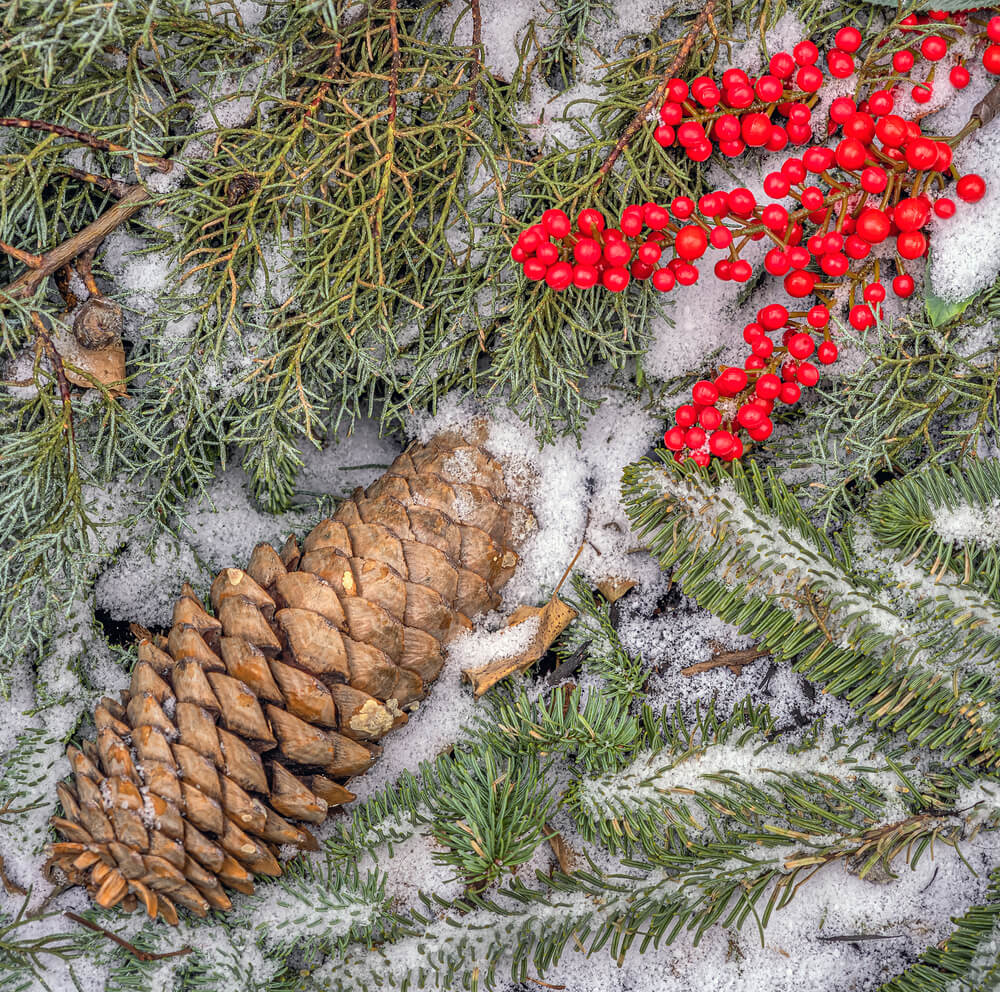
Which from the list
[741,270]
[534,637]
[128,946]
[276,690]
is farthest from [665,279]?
[128,946]

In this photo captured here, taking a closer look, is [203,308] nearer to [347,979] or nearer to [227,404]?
[227,404]

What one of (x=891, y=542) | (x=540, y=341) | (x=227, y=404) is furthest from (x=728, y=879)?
(x=227, y=404)

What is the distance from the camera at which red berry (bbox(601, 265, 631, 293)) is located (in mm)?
1348

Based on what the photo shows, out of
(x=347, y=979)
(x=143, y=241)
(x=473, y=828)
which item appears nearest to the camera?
(x=473, y=828)

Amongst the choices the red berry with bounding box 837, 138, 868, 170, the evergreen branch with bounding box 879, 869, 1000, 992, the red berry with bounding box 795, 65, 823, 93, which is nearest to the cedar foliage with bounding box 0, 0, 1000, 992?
the evergreen branch with bounding box 879, 869, 1000, 992

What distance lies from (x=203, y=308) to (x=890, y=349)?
1203 millimetres

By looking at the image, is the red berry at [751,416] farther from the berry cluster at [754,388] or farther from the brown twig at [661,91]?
the brown twig at [661,91]

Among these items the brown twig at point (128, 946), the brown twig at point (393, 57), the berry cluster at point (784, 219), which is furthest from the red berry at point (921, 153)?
the brown twig at point (128, 946)

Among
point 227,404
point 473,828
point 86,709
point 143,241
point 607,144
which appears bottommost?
→ point 86,709

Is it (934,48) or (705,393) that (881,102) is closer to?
(934,48)

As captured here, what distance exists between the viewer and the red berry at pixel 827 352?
55.5 inches

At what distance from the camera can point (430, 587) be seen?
1434mm

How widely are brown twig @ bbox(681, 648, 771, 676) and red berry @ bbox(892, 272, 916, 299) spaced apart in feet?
2.23

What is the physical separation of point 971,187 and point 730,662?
0.90 m
